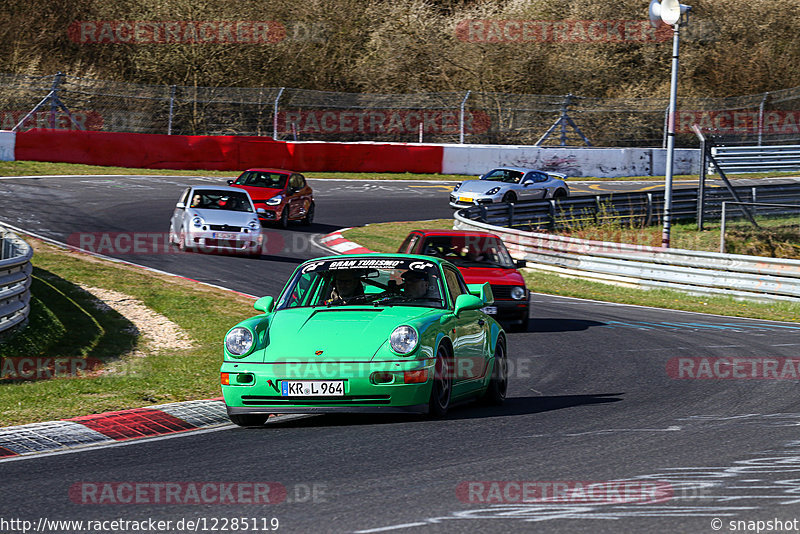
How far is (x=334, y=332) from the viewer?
8469mm

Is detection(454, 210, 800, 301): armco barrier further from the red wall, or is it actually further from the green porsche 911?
the red wall

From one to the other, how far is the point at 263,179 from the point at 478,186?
7.18 m

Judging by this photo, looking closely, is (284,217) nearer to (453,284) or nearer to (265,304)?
(453,284)

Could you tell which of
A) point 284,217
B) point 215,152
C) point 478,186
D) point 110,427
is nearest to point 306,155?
point 215,152

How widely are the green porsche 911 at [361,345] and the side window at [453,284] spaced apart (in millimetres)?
21

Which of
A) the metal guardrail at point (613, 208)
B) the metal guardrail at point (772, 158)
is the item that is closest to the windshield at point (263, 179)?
the metal guardrail at point (613, 208)

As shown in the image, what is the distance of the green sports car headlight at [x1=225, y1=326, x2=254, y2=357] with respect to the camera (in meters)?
8.44

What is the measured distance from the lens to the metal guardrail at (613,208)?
27125mm

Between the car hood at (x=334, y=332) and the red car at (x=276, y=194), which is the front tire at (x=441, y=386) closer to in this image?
the car hood at (x=334, y=332)

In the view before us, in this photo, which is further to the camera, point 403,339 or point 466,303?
point 466,303

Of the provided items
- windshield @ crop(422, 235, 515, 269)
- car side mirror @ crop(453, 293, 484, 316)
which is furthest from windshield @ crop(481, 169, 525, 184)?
car side mirror @ crop(453, 293, 484, 316)

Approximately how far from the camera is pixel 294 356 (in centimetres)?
830

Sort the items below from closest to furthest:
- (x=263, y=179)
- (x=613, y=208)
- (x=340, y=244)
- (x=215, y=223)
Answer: (x=215, y=223) < (x=340, y=244) < (x=263, y=179) < (x=613, y=208)

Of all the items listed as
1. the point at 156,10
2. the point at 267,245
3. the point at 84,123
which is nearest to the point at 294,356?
the point at 267,245
